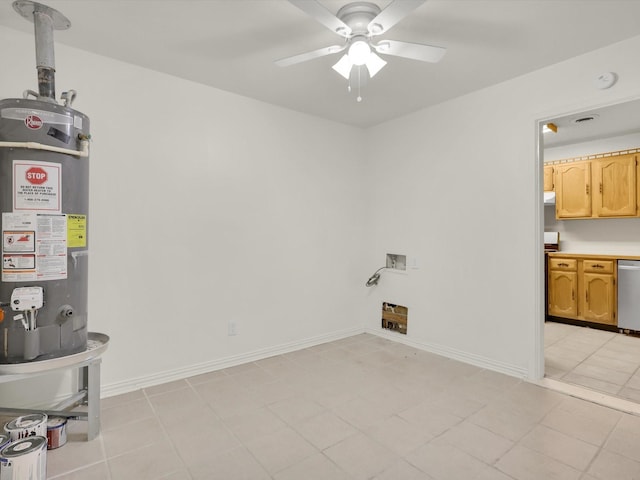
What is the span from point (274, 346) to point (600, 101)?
11.0 feet

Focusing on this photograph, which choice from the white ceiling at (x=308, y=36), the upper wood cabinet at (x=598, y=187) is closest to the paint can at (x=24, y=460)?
the white ceiling at (x=308, y=36)

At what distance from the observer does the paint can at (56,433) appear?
6.33 ft

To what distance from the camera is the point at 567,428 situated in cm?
217

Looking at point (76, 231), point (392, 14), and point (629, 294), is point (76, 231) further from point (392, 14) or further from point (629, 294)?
point (629, 294)

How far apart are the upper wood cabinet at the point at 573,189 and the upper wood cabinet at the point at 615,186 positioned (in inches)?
3.0

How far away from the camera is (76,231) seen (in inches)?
72.2

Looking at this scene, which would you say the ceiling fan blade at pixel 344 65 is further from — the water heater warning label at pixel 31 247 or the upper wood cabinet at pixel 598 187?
the upper wood cabinet at pixel 598 187

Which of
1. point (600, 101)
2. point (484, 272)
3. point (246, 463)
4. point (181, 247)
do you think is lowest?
point (246, 463)

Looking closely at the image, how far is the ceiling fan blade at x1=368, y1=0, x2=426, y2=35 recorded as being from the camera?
1.66m

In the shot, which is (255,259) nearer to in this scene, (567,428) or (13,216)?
(13,216)

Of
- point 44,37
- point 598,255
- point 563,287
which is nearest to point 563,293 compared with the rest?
point 563,287

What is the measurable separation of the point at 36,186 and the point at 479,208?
3.21 metres

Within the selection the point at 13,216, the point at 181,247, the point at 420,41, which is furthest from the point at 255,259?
the point at 420,41

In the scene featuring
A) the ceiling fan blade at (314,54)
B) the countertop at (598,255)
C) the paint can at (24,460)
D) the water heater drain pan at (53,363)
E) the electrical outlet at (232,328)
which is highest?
the ceiling fan blade at (314,54)
